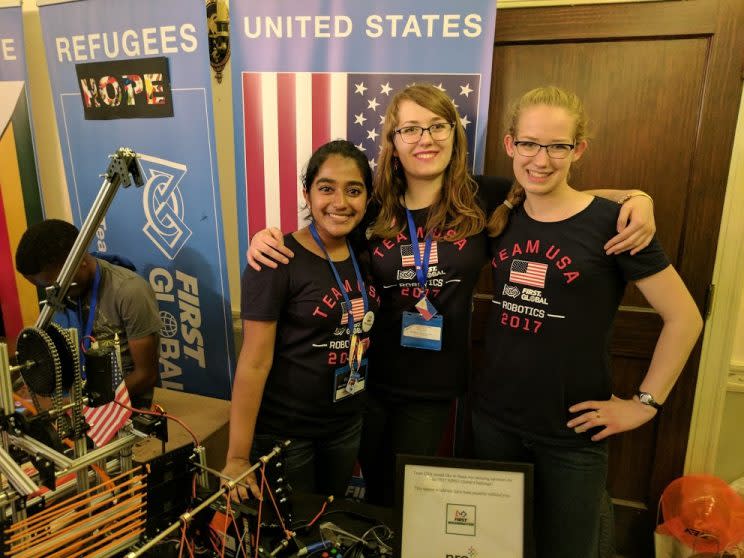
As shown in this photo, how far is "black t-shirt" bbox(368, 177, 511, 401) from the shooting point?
145 centimetres

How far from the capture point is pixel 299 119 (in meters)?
2.00

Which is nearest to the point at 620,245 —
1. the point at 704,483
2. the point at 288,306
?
the point at 288,306

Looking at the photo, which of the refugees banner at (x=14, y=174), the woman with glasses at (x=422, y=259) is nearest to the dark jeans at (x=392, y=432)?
the woman with glasses at (x=422, y=259)

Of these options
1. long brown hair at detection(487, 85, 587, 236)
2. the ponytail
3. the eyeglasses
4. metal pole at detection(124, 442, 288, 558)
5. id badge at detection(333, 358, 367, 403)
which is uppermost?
long brown hair at detection(487, 85, 587, 236)

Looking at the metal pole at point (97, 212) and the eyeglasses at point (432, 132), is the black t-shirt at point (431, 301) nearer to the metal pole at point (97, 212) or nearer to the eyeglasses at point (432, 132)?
the eyeglasses at point (432, 132)

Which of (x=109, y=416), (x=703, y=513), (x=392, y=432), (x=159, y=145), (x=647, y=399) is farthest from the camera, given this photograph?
(x=159, y=145)

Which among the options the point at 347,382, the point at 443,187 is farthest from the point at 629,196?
the point at 347,382

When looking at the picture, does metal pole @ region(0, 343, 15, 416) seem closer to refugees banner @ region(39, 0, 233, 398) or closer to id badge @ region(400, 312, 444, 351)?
id badge @ region(400, 312, 444, 351)

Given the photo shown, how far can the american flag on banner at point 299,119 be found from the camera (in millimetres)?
1865

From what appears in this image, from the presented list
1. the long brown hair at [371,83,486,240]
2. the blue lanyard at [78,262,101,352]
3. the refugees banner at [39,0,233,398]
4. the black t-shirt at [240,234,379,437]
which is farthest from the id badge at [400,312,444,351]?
the blue lanyard at [78,262,101,352]

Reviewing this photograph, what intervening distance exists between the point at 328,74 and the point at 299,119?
21 centimetres

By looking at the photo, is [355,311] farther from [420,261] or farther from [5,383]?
[5,383]

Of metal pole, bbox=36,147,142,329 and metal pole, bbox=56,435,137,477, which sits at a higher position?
metal pole, bbox=36,147,142,329

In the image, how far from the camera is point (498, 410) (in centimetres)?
142
